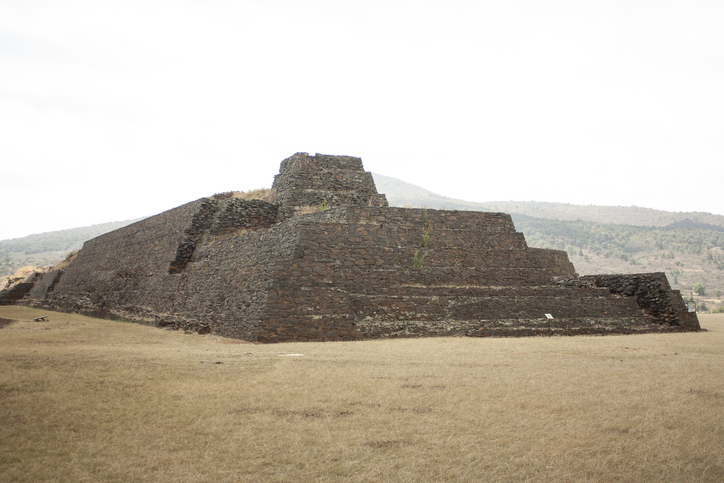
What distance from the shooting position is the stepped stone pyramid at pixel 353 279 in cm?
1240

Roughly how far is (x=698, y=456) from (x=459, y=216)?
14.3 metres

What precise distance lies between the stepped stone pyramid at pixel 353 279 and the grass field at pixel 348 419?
4506 millimetres

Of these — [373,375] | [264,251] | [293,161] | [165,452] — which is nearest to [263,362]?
[373,375]

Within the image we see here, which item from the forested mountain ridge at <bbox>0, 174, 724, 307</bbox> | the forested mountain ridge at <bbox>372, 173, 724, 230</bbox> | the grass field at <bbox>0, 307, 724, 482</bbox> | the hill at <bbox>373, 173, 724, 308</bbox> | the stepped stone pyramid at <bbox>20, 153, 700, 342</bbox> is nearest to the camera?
the grass field at <bbox>0, 307, 724, 482</bbox>

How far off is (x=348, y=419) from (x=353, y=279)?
8.42 meters

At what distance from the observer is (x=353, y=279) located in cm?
1320

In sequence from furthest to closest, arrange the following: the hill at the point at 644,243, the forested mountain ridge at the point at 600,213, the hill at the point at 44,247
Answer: the forested mountain ridge at the point at 600,213 → the hill at the point at 44,247 → the hill at the point at 644,243

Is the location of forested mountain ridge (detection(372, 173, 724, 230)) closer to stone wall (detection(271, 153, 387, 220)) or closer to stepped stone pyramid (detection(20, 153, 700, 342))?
stone wall (detection(271, 153, 387, 220))

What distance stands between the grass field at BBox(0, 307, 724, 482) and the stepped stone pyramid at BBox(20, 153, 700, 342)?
451cm

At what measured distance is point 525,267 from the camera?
1653cm

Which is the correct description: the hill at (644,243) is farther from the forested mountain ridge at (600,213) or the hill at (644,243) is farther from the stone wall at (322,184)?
the stone wall at (322,184)

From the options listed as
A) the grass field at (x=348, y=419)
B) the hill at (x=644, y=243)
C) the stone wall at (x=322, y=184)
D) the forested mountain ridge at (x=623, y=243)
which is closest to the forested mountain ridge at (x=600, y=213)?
the forested mountain ridge at (x=623, y=243)

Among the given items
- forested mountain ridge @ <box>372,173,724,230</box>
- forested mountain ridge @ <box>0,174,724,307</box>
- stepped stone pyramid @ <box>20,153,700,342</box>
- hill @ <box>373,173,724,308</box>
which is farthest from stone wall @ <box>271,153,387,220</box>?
forested mountain ridge @ <box>372,173,724,230</box>

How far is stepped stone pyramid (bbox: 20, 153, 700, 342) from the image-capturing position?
12.4 m
